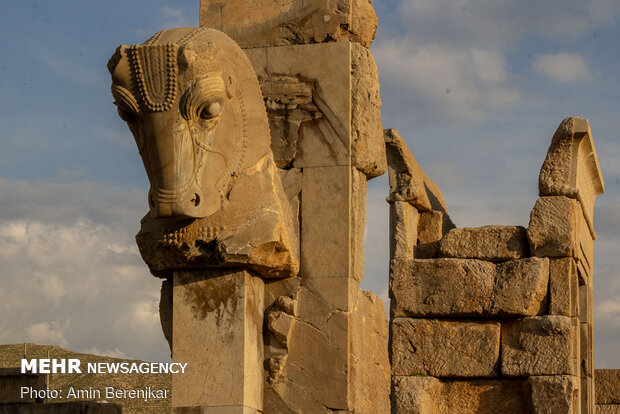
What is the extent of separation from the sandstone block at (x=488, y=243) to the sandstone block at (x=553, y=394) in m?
1.31

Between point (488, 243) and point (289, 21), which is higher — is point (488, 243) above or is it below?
below

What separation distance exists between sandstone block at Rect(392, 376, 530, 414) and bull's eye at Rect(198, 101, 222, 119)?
238 inches

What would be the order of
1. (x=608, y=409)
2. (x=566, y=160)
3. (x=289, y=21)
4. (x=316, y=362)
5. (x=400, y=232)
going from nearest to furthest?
(x=316, y=362) → (x=289, y=21) → (x=566, y=160) → (x=400, y=232) → (x=608, y=409)

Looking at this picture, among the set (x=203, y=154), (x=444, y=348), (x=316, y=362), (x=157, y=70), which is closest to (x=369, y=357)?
(x=316, y=362)

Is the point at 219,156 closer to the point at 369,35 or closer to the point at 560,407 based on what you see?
the point at 369,35

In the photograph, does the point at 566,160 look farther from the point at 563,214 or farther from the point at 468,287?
the point at 468,287

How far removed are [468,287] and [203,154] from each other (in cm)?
598

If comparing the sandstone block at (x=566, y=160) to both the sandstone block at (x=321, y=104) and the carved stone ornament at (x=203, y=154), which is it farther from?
the carved stone ornament at (x=203, y=154)

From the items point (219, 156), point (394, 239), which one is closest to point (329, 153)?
point (219, 156)

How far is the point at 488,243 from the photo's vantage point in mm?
11938

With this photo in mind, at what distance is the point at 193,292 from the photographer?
260 inches

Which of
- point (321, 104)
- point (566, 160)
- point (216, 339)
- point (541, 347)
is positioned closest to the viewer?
point (216, 339)

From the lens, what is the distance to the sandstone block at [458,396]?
459 inches

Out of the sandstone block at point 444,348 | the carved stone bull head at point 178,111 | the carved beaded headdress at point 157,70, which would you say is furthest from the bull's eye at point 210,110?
the sandstone block at point 444,348
